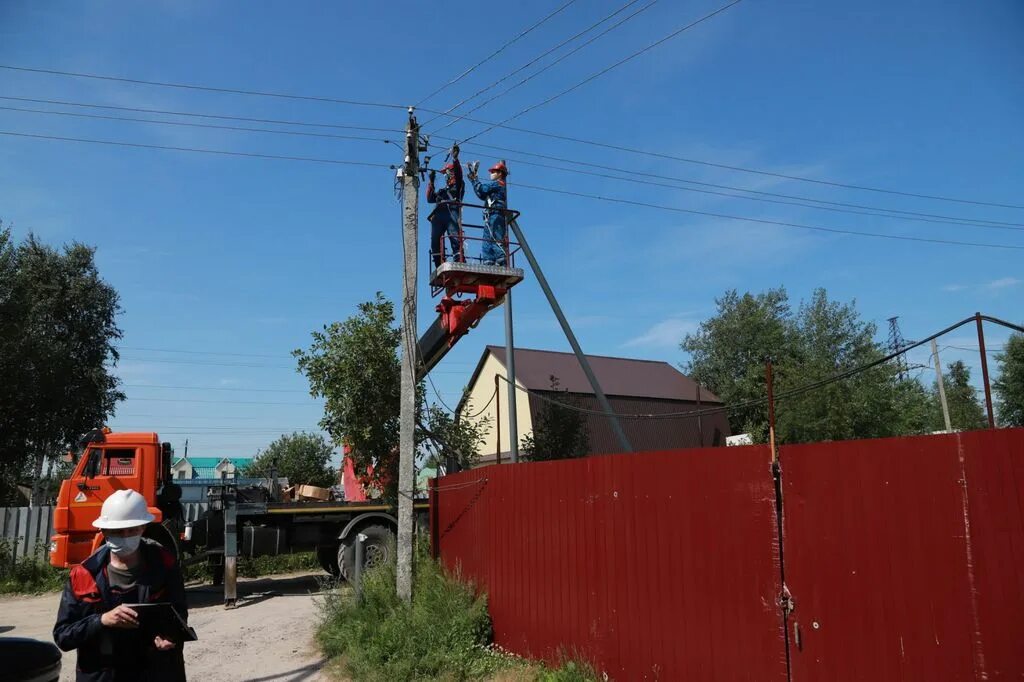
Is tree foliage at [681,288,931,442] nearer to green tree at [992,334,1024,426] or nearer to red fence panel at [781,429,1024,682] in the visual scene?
green tree at [992,334,1024,426]

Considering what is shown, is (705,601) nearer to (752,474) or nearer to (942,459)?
(752,474)

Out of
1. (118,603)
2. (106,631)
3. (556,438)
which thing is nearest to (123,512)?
(118,603)

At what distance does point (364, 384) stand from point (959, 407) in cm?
2839

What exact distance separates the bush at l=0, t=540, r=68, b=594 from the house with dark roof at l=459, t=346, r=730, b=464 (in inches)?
563

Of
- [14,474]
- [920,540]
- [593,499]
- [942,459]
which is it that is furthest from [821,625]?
[14,474]

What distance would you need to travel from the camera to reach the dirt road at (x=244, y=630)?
8.98m

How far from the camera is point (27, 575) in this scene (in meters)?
16.6

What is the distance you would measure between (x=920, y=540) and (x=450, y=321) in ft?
25.9

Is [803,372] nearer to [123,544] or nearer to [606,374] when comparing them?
[606,374]

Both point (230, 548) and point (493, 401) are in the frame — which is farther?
point (493, 401)

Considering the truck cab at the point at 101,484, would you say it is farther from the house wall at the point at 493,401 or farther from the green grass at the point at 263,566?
the house wall at the point at 493,401

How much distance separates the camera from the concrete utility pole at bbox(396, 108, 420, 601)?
9.51 m

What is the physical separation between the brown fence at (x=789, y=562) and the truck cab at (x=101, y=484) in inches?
326

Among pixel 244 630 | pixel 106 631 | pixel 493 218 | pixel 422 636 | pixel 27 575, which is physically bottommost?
pixel 244 630
